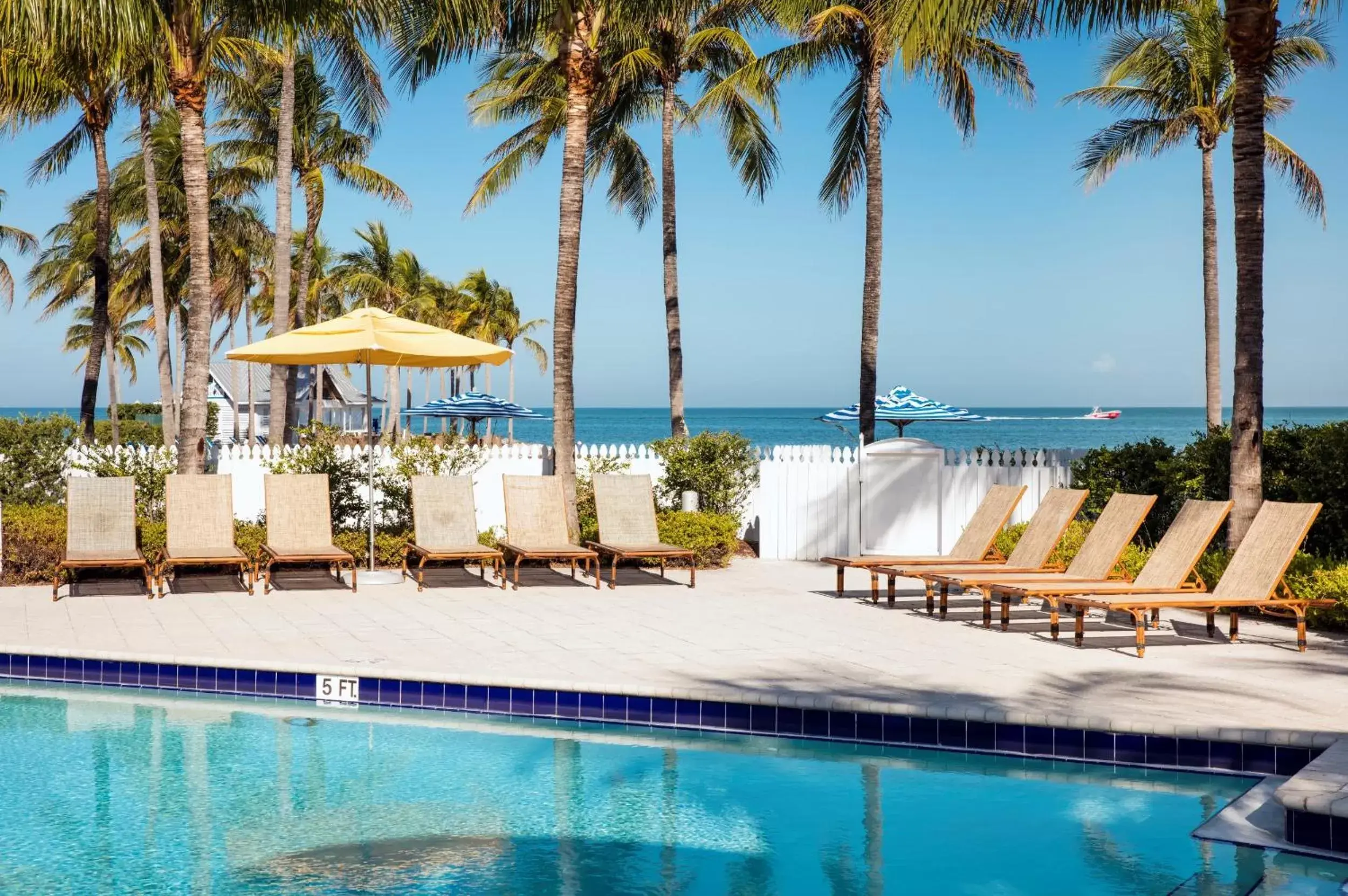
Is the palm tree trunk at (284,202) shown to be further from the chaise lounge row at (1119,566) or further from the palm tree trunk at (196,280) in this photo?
the chaise lounge row at (1119,566)

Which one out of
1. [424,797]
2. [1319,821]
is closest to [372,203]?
[424,797]

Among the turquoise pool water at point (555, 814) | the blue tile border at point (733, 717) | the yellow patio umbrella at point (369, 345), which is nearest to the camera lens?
the turquoise pool water at point (555, 814)

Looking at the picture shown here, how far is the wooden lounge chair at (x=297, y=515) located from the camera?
11477 mm

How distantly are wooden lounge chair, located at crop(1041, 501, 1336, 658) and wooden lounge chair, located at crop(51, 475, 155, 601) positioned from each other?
7808 mm

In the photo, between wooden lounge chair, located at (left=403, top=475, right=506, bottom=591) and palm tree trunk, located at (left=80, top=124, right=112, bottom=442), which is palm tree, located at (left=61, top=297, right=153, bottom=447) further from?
wooden lounge chair, located at (left=403, top=475, right=506, bottom=591)

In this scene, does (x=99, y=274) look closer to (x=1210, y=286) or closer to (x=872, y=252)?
(x=872, y=252)

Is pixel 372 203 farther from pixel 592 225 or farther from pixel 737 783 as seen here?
pixel 737 783

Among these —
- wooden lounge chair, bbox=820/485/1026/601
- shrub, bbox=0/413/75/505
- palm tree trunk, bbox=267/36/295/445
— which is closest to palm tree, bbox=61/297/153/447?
palm tree trunk, bbox=267/36/295/445

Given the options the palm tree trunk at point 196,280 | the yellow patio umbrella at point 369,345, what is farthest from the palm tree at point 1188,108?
the palm tree trunk at point 196,280

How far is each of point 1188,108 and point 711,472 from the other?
11.4 m

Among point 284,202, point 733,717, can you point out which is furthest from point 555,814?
point 284,202

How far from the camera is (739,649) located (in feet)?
27.0

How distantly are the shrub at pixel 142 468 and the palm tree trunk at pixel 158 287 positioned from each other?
5227 mm

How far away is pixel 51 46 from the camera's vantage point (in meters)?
11.6
